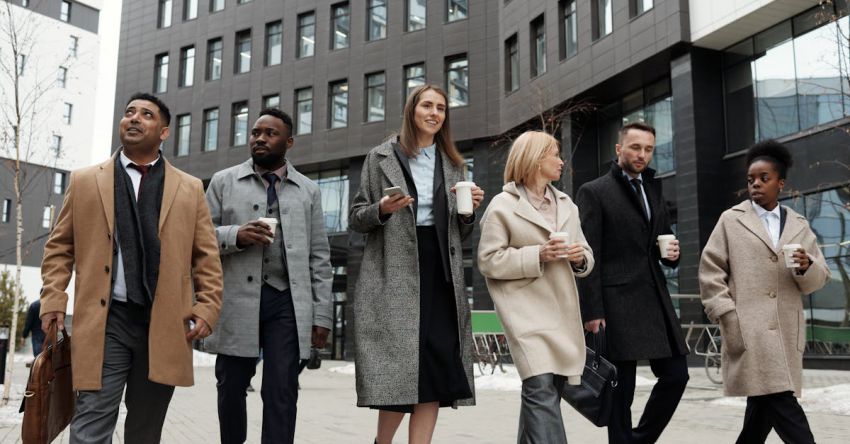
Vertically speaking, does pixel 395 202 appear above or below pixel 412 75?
below

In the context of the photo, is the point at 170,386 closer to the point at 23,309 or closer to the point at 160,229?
the point at 160,229

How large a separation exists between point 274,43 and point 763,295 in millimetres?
34069

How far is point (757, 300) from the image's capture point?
5.13 meters

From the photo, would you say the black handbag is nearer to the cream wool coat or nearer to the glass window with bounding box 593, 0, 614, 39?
the cream wool coat

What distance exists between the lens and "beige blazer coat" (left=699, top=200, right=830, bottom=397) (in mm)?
5020

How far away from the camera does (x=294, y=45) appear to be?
117 ft

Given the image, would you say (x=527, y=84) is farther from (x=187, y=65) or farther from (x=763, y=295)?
(x=763, y=295)

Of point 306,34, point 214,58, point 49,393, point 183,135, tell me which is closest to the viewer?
point 49,393

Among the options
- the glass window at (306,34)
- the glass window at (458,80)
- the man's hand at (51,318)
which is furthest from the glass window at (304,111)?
the man's hand at (51,318)

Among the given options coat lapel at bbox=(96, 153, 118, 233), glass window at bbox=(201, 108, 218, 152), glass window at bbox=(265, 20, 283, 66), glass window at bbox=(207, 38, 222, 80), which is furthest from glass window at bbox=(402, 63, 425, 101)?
coat lapel at bbox=(96, 153, 118, 233)

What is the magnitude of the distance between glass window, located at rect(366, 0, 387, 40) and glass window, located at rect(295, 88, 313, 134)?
12.4 ft

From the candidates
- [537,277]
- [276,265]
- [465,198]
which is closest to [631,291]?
[537,277]

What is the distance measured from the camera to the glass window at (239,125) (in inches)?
1457

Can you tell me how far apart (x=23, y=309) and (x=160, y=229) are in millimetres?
40457
